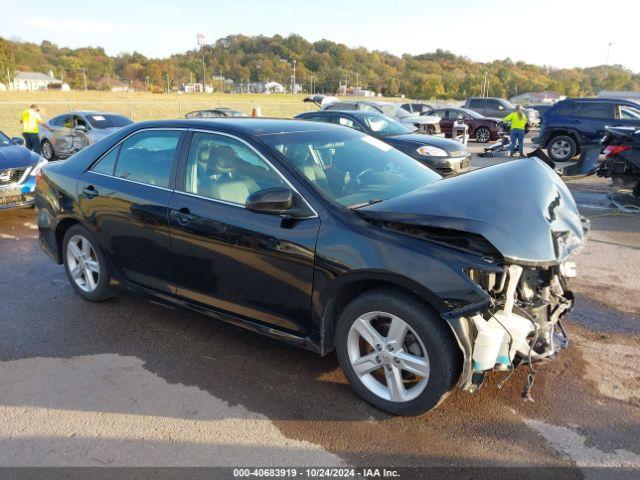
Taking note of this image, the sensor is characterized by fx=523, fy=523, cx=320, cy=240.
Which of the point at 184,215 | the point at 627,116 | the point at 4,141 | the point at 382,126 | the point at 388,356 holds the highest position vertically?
the point at 627,116

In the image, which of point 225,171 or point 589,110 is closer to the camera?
point 225,171

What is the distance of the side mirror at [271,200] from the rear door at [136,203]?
102 cm

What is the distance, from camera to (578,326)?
430 cm

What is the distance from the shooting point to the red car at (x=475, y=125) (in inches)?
846

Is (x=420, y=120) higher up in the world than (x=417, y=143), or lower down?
higher up

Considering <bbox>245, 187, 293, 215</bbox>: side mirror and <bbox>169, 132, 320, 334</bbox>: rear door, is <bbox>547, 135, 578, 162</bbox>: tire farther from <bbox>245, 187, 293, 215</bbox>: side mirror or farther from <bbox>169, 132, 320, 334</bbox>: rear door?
<bbox>245, 187, 293, 215</bbox>: side mirror

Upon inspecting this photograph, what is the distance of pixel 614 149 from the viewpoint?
28.8 feet

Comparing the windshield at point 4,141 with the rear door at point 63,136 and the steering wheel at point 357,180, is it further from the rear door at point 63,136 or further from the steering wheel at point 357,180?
the steering wheel at point 357,180

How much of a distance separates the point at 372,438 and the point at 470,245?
3.89 feet

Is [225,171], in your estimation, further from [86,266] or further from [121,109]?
[121,109]

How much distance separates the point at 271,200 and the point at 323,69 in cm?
13252

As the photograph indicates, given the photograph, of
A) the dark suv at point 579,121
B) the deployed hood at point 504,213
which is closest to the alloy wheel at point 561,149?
the dark suv at point 579,121

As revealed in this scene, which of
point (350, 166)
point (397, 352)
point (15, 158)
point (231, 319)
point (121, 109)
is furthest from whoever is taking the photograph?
point (121, 109)

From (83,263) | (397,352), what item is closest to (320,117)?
(83,263)
